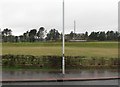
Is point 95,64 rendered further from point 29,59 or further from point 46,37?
point 46,37

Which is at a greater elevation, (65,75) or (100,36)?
(100,36)

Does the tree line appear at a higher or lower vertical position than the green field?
higher

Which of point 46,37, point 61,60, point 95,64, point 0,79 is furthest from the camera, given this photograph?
point 46,37

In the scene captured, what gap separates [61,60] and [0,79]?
554cm

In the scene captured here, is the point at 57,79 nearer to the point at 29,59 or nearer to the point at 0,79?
the point at 0,79

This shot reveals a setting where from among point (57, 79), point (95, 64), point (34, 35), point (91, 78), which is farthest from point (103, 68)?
point (34, 35)

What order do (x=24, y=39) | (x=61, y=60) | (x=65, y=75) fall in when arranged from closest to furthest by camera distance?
(x=65, y=75)
(x=61, y=60)
(x=24, y=39)

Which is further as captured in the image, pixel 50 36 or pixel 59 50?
pixel 50 36

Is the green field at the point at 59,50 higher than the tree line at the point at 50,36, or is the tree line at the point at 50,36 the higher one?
the tree line at the point at 50,36

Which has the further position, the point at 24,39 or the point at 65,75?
the point at 24,39

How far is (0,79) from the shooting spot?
15.2 meters

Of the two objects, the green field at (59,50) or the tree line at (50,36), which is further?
the tree line at (50,36)

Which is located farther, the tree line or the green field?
the tree line

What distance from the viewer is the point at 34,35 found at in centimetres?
6969
